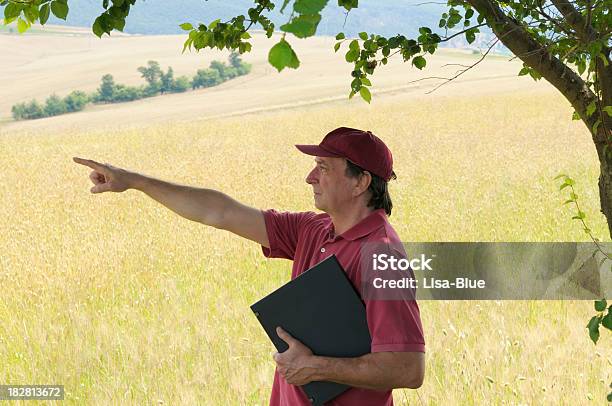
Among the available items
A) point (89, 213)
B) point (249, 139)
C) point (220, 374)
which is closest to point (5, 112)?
point (249, 139)

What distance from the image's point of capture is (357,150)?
2.86 meters

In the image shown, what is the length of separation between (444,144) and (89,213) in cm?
1033

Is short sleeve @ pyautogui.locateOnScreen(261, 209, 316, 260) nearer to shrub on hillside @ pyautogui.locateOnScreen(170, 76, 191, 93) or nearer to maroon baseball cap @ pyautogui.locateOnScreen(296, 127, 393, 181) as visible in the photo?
maroon baseball cap @ pyautogui.locateOnScreen(296, 127, 393, 181)

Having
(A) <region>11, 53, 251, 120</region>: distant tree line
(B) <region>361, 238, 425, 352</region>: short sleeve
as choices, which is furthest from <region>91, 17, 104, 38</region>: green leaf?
(A) <region>11, 53, 251, 120</region>: distant tree line

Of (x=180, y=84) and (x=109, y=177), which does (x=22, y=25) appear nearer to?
(x=109, y=177)

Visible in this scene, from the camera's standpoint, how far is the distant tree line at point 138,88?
237ft

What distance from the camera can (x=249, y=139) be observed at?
23.5m

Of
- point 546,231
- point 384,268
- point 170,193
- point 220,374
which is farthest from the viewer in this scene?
point 546,231

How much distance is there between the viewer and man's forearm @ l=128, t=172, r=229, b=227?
10.6 ft

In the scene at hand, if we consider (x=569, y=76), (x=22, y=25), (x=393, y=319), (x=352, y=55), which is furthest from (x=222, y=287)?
(x=393, y=319)

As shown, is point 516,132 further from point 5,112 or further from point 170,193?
point 5,112

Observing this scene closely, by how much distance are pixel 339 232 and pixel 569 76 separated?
49.8 inches

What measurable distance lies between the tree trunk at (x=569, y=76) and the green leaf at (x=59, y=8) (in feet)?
5.12

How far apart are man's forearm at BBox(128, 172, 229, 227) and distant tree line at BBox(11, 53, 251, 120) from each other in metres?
70.2
